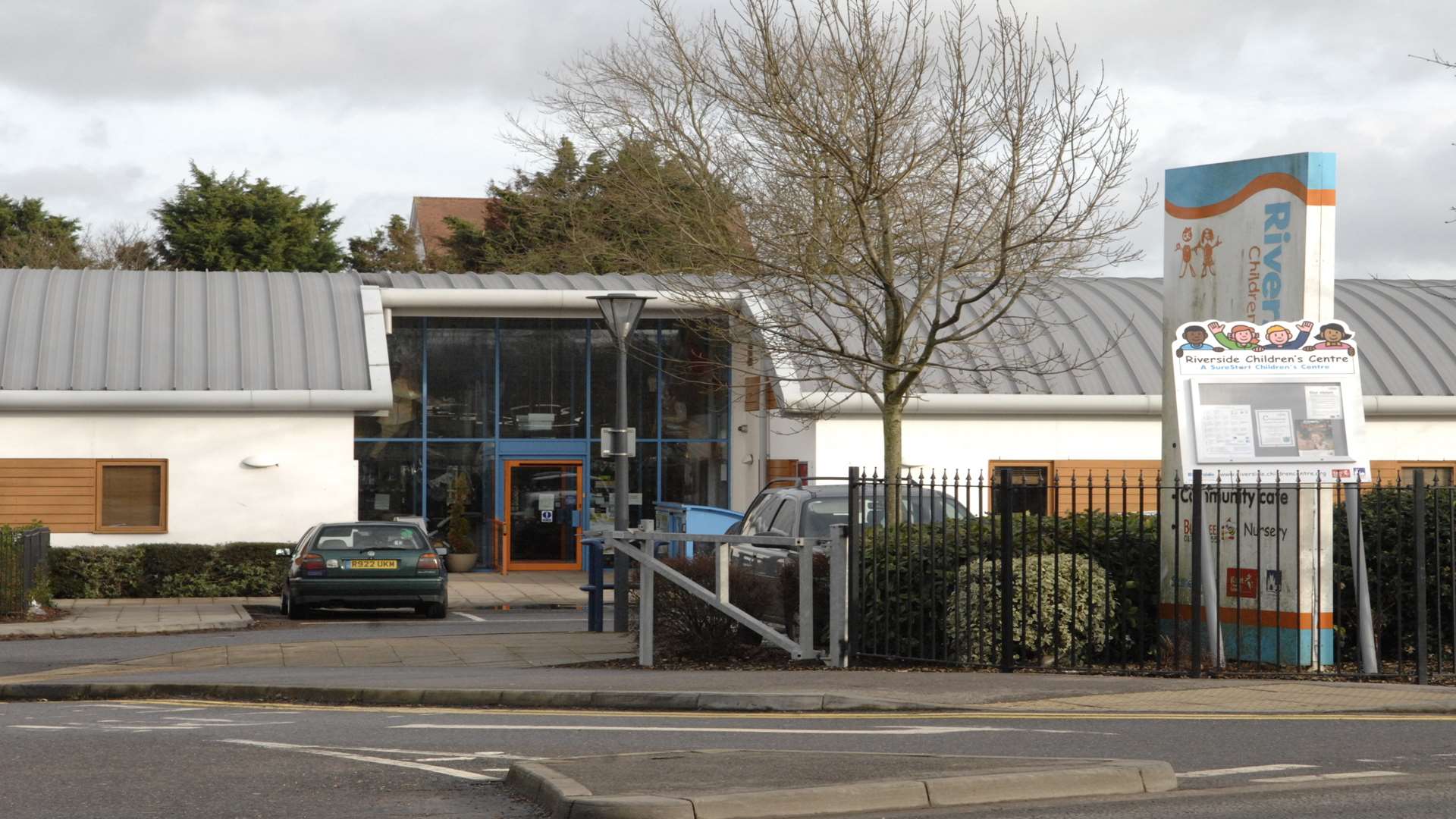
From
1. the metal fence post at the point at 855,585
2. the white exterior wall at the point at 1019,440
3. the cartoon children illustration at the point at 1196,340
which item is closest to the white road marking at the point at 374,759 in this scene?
the metal fence post at the point at 855,585

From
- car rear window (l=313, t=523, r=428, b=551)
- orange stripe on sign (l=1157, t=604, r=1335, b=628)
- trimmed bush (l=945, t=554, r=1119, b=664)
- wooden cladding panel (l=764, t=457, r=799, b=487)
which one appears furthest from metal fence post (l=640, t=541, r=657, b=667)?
wooden cladding panel (l=764, t=457, r=799, b=487)

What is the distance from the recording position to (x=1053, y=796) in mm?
7559

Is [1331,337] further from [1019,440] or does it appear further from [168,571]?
[168,571]

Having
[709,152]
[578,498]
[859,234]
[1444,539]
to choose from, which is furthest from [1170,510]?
[578,498]

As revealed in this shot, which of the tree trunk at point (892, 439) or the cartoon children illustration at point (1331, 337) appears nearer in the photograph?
the cartoon children illustration at point (1331, 337)

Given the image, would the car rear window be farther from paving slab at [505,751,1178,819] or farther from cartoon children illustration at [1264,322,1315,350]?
paving slab at [505,751,1178,819]

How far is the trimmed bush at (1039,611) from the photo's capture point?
13.1m

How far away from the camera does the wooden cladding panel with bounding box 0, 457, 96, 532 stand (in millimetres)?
26688

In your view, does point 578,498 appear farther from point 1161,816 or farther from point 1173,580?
point 1161,816

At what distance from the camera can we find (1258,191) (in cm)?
1307

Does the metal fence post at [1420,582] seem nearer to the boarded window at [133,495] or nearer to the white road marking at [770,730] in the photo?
the white road marking at [770,730]

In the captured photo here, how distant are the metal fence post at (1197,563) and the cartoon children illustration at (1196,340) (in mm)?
933

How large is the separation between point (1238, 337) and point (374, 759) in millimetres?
7348

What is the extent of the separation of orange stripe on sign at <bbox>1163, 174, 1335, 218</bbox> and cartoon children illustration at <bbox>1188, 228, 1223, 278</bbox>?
144 mm
